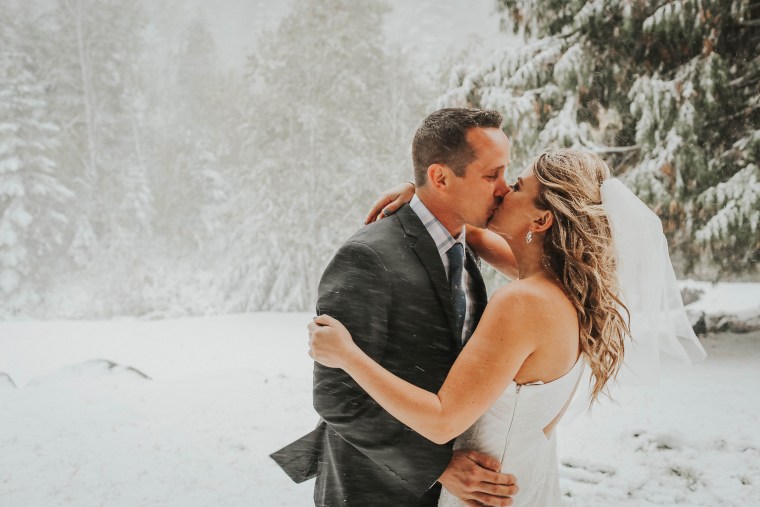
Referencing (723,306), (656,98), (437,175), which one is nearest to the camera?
(437,175)

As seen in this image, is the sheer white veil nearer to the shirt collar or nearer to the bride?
the bride

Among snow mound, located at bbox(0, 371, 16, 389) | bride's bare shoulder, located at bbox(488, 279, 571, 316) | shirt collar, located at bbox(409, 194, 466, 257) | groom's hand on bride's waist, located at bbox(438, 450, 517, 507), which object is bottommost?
snow mound, located at bbox(0, 371, 16, 389)

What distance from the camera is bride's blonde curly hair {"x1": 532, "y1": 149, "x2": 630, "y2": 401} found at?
1.43 metres

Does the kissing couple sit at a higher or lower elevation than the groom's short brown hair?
lower

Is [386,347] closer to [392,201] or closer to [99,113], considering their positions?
[392,201]

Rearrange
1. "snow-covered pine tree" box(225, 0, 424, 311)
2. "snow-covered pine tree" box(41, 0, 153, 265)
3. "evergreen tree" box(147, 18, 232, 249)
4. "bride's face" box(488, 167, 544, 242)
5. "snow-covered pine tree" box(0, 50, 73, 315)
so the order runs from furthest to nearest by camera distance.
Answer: "evergreen tree" box(147, 18, 232, 249)
"snow-covered pine tree" box(41, 0, 153, 265)
"snow-covered pine tree" box(225, 0, 424, 311)
"snow-covered pine tree" box(0, 50, 73, 315)
"bride's face" box(488, 167, 544, 242)

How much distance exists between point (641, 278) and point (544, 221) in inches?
21.7

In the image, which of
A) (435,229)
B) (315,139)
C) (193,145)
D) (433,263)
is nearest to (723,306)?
(315,139)

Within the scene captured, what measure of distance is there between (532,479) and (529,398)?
0.35 m

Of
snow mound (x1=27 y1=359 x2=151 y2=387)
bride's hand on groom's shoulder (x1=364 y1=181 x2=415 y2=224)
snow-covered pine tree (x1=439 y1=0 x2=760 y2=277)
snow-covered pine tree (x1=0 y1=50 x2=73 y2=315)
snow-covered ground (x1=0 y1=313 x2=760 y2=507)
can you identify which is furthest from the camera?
snow-covered pine tree (x1=0 y1=50 x2=73 y2=315)

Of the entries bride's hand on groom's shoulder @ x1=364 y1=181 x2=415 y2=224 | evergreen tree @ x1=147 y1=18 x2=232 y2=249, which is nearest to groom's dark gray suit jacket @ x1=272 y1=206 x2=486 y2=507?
bride's hand on groom's shoulder @ x1=364 y1=181 x2=415 y2=224

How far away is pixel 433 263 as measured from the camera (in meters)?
1.49

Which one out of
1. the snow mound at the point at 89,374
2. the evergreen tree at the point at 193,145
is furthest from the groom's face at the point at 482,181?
the evergreen tree at the point at 193,145

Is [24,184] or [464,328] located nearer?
[464,328]
